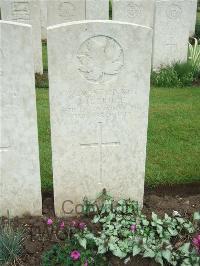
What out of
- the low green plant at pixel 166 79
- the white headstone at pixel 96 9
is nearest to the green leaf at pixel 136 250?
the low green plant at pixel 166 79

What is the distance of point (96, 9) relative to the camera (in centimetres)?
1109

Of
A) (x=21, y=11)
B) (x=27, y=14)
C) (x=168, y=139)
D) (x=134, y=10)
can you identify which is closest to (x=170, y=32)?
(x=134, y=10)

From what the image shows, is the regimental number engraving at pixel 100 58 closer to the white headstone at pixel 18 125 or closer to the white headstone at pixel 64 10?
the white headstone at pixel 18 125

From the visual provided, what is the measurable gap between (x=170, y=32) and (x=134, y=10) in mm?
1032

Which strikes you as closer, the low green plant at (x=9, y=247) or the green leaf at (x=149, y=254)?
the green leaf at (x=149, y=254)

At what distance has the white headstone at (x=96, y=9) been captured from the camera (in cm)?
1060

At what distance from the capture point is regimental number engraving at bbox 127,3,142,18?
9.45 metres

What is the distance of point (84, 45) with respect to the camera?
3305 mm

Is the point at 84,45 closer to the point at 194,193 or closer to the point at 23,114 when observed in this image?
the point at 23,114

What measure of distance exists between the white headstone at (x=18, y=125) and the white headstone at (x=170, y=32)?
20.6ft

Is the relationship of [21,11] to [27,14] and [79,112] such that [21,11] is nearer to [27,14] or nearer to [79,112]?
[27,14]

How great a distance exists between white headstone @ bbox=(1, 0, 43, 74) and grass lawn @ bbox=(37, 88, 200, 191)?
1.35 meters

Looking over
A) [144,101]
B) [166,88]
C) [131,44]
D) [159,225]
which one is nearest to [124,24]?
[131,44]

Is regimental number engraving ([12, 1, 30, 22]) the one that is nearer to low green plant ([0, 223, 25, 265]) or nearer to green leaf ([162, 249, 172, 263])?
low green plant ([0, 223, 25, 265])
